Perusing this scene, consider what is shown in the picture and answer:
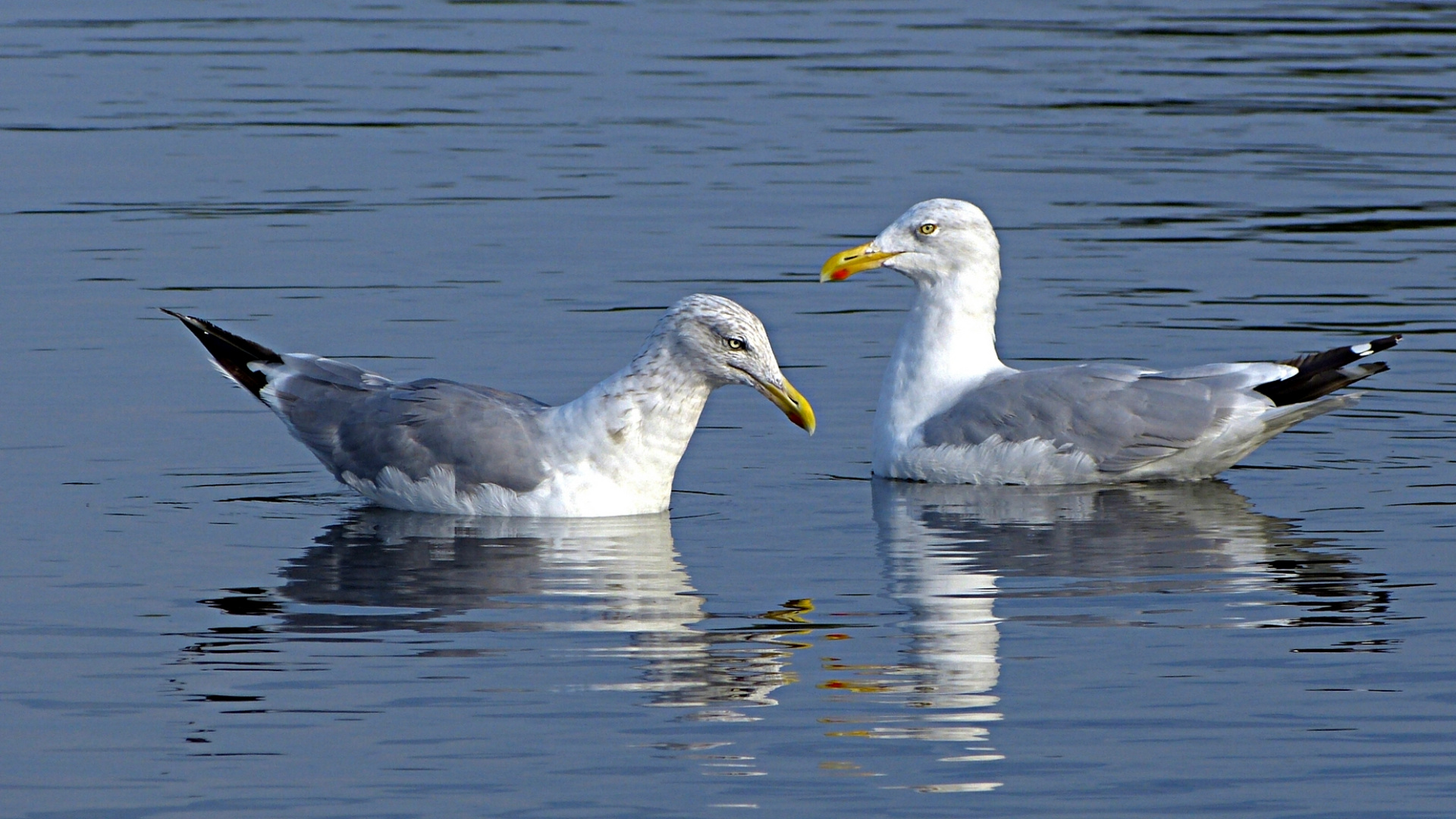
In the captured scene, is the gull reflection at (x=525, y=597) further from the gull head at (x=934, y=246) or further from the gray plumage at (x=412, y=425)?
the gull head at (x=934, y=246)

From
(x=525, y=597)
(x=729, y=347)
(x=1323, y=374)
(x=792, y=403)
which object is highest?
(x=729, y=347)

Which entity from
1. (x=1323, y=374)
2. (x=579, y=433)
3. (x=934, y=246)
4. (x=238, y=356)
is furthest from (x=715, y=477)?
(x=1323, y=374)

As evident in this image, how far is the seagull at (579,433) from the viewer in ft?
36.7

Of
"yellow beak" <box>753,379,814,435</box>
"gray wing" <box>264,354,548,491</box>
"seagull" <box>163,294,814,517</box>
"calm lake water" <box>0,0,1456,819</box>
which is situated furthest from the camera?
"gray wing" <box>264,354,548,491</box>

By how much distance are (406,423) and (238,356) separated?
4.21ft

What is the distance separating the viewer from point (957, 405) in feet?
41.4

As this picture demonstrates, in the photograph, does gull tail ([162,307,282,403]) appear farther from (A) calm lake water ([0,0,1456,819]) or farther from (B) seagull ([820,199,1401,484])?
(B) seagull ([820,199,1401,484])

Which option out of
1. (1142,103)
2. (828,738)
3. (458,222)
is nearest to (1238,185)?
(1142,103)

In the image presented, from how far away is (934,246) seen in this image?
42.9 ft

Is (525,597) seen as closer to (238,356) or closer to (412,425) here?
(412,425)

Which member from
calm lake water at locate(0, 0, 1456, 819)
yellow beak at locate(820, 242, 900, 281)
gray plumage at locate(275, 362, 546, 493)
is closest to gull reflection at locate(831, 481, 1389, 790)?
calm lake water at locate(0, 0, 1456, 819)

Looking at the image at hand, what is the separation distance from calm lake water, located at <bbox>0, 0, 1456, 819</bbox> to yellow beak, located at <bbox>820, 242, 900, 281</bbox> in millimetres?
1013

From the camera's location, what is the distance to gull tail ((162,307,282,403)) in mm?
12281

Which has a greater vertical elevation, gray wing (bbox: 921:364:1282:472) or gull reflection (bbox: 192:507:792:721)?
gray wing (bbox: 921:364:1282:472)
